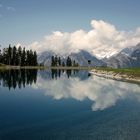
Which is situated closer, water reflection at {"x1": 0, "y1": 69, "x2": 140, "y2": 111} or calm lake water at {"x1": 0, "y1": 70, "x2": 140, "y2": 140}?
calm lake water at {"x1": 0, "y1": 70, "x2": 140, "y2": 140}

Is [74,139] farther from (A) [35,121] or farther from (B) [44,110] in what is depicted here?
(B) [44,110]

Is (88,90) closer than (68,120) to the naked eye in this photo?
No

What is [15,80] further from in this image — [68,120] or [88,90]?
[68,120]

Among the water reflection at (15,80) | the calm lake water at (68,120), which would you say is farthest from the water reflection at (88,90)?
the calm lake water at (68,120)

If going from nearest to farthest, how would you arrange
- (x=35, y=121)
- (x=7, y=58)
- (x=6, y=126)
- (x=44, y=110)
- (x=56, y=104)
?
(x=6, y=126), (x=35, y=121), (x=44, y=110), (x=56, y=104), (x=7, y=58)

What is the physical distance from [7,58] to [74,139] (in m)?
183

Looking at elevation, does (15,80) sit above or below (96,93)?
above

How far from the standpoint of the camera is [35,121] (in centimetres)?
2911

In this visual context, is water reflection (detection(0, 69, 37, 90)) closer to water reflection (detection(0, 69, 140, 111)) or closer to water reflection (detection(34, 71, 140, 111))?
water reflection (detection(0, 69, 140, 111))

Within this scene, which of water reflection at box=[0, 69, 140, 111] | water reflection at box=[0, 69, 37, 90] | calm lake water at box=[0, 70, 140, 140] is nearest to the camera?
calm lake water at box=[0, 70, 140, 140]

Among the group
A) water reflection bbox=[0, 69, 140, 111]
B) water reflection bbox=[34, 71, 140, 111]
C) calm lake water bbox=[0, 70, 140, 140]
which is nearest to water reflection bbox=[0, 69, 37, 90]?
water reflection bbox=[0, 69, 140, 111]

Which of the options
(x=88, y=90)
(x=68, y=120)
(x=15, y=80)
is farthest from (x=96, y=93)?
(x=15, y=80)

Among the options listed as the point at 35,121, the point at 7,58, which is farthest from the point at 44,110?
the point at 7,58

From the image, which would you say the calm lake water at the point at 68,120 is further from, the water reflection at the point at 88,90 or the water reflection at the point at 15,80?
the water reflection at the point at 15,80
